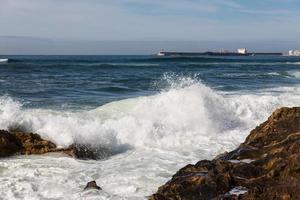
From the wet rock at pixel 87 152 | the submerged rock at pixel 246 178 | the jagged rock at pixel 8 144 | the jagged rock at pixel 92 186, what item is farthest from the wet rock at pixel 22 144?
the submerged rock at pixel 246 178

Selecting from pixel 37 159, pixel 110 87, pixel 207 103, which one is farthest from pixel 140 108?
pixel 110 87

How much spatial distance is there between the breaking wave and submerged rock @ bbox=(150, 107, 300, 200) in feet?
12.7

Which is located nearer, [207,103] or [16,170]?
[16,170]

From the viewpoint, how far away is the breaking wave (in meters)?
11.6

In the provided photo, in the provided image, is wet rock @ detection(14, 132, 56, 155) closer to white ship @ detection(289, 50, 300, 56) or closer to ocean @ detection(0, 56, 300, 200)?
ocean @ detection(0, 56, 300, 200)

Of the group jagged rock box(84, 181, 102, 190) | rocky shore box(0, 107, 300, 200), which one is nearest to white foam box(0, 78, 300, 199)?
jagged rock box(84, 181, 102, 190)

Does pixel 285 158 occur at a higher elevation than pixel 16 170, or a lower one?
higher

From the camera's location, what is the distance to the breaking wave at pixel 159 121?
11602 mm

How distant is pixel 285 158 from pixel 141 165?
3153 mm

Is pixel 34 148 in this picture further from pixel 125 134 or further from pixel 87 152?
pixel 125 134

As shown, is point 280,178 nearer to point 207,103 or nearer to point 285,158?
point 285,158

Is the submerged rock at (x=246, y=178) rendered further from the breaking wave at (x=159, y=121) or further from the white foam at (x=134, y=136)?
the breaking wave at (x=159, y=121)

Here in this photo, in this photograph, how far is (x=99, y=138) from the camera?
1148cm

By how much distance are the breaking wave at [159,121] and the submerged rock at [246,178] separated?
3.88m
